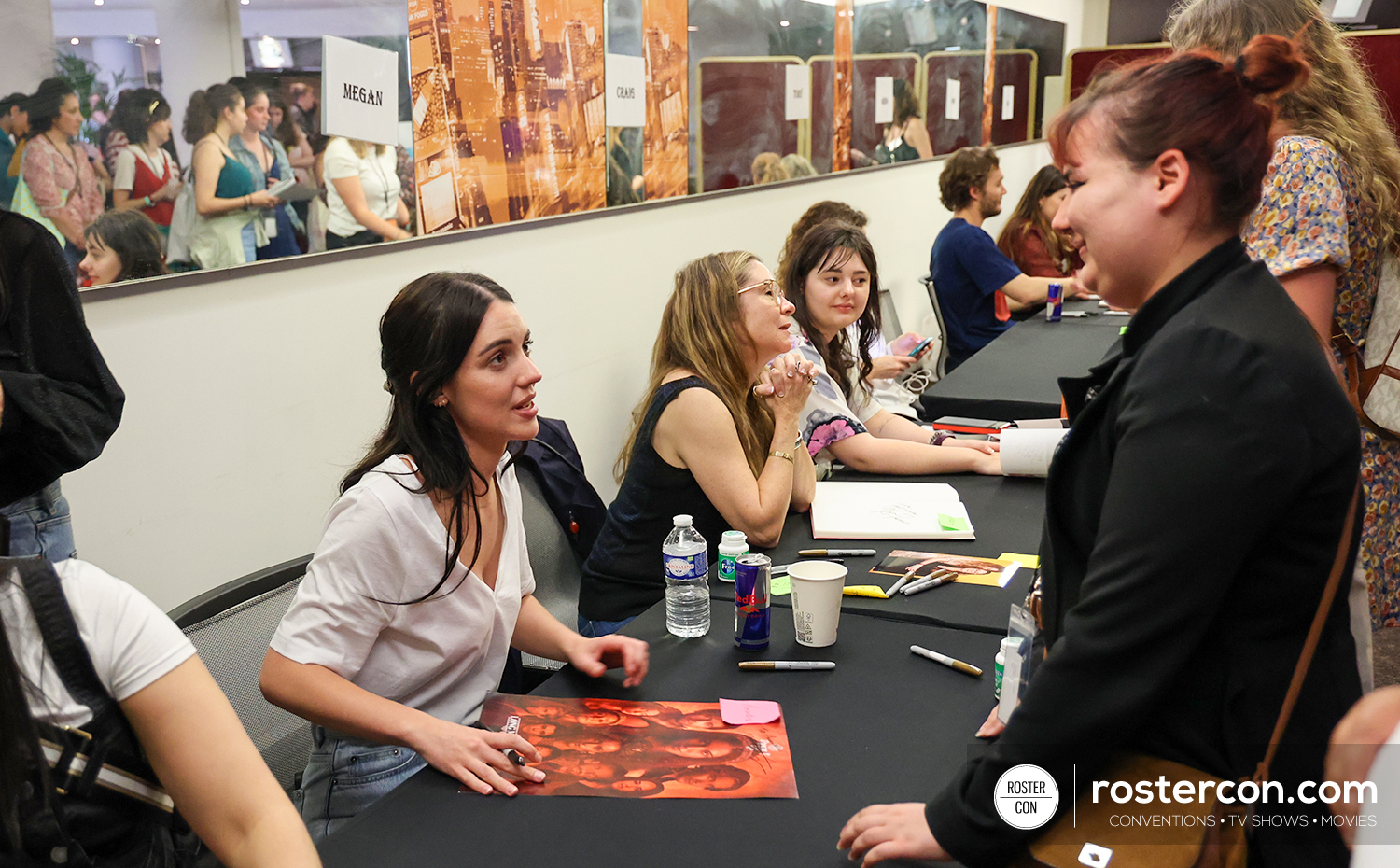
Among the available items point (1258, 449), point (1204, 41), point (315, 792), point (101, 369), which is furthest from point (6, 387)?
point (1204, 41)

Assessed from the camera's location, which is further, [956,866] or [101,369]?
[101,369]

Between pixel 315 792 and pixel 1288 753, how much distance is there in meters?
1.19

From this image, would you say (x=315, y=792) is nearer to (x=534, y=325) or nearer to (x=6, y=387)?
(x=6, y=387)

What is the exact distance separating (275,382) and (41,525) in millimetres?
778

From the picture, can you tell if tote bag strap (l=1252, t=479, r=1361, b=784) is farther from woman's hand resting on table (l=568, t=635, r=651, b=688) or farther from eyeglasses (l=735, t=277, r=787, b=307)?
eyeglasses (l=735, t=277, r=787, b=307)

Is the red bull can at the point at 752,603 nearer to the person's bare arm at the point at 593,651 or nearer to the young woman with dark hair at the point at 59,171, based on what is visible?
the person's bare arm at the point at 593,651

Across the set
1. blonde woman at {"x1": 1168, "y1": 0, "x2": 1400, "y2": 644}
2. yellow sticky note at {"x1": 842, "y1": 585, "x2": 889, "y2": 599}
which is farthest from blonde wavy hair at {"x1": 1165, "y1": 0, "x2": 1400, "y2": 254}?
yellow sticky note at {"x1": 842, "y1": 585, "x2": 889, "y2": 599}

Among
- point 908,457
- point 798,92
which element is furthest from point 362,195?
point 798,92

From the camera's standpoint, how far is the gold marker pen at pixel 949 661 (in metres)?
1.48

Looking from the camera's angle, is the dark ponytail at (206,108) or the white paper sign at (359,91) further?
the white paper sign at (359,91)

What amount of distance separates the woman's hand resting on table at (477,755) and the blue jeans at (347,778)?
0.49ft

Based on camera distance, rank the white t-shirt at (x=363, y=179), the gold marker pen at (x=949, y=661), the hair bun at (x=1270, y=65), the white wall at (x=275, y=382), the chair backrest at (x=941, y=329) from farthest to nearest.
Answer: the chair backrest at (x=941, y=329)
the white t-shirt at (x=363, y=179)
the white wall at (x=275, y=382)
the gold marker pen at (x=949, y=661)
the hair bun at (x=1270, y=65)

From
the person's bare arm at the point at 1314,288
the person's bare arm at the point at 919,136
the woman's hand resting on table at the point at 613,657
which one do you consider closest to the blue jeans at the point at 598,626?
the woman's hand resting on table at the point at 613,657

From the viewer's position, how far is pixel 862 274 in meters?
3.09
